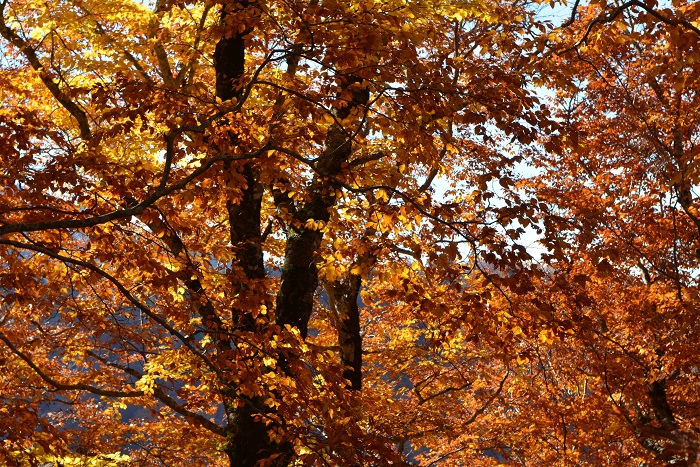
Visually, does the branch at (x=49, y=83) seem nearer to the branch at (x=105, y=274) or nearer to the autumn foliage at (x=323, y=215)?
the autumn foliage at (x=323, y=215)

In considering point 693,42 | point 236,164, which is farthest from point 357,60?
point 693,42

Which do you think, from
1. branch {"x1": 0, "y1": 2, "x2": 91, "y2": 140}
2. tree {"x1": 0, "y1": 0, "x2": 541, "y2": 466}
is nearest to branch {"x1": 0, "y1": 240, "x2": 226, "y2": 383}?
tree {"x1": 0, "y1": 0, "x2": 541, "y2": 466}

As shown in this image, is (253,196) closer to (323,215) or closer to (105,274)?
(323,215)

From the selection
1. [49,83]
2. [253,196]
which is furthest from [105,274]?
[49,83]

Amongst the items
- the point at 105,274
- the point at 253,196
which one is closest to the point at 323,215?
the point at 253,196

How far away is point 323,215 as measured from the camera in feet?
28.1

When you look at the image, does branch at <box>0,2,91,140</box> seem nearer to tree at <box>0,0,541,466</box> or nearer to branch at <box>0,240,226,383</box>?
tree at <box>0,0,541,466</box>

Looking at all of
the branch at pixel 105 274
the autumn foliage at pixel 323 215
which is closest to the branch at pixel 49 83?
the autumn foliage at pixel 323 215

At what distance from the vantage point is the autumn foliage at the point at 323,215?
5.78 meters

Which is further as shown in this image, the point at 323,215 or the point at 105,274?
the point at 323,215

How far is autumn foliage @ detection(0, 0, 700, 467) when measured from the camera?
578cm

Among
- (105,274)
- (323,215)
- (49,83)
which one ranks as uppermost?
(49,83)

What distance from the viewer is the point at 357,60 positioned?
20.3 feet

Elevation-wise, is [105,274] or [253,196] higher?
[253,196]
